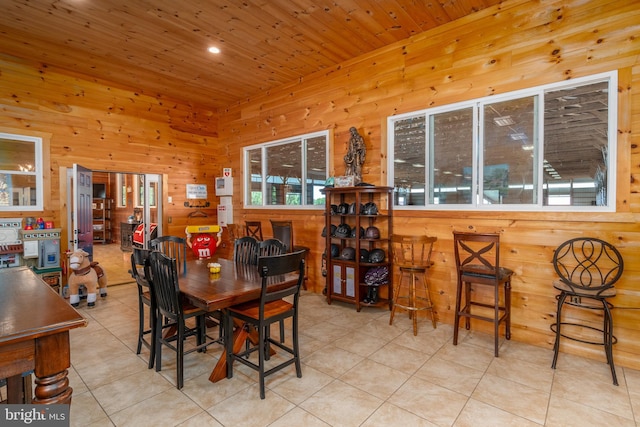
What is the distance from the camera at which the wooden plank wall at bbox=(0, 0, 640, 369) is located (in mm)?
2852

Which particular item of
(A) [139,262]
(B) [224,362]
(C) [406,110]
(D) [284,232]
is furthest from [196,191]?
(B) [224,362]

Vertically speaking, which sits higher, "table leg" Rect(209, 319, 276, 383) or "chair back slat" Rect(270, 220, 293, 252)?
"chair back slat" Rect(270, 220, 293, 252)

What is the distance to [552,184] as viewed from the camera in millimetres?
3213

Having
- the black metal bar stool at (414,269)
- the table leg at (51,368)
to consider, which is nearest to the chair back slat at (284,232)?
the black metal bar stool at (414,269)

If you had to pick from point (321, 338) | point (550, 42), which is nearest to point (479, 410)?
point (321, 338)

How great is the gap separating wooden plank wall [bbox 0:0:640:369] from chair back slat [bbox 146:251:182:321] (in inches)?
111

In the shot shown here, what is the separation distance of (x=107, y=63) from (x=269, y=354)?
15.3ft

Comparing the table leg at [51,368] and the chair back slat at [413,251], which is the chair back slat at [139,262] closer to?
the table leg at [51,368]

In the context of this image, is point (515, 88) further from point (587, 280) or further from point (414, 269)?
point (414, 269)

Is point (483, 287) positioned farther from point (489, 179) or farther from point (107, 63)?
point (107, 63)

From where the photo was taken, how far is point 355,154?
14.6ft

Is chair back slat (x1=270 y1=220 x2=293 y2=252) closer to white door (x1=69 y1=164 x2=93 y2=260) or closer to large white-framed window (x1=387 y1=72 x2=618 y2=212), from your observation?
large white-framed window (x1=387 y1=72 x2=618 y2=212)

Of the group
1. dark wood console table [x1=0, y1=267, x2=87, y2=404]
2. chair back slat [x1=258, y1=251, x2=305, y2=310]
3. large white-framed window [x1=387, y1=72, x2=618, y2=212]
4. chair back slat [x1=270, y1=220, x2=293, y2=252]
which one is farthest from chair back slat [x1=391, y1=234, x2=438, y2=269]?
dark wood console table [x1=0, y1=267, x2=87, y2=404]

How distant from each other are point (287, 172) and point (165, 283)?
11.8 ft
